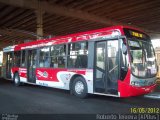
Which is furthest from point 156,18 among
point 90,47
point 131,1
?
point 90,47

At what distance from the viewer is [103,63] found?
9.81 meters

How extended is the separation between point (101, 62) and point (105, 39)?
91 centimetres

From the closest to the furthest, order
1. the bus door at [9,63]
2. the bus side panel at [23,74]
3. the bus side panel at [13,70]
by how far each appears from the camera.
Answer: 1. the bus side panel at [23,74]
2. the bus side panel at [13,70]
3. the bus door at [9,63]

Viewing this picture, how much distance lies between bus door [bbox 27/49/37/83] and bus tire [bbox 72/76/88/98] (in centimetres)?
417

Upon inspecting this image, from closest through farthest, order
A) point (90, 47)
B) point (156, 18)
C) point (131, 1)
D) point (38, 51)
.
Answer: point (90, 47) < point (38, 51) < point (131, 1) < point (156, 18)

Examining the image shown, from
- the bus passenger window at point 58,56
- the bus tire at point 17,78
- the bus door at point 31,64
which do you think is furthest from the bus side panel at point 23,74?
the bus passenger window at point 58,56

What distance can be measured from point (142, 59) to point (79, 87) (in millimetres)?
3008

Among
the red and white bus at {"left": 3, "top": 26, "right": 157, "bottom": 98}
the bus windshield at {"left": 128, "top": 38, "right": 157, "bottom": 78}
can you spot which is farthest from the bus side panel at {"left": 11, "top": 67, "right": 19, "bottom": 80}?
the bus windshield at {"left": 128, "top": 38, "right": 157, "bottom": 78}

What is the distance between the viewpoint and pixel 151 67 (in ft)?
32.1

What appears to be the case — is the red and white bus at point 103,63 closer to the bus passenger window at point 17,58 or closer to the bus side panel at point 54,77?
the bus side panel at point 54,77

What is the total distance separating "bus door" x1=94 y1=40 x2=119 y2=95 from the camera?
9.31 meters

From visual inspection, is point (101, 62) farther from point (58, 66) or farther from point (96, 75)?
point (58, 66)

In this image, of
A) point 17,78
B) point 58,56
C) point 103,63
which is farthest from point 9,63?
point 103,63

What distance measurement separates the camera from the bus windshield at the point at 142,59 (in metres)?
9.16
